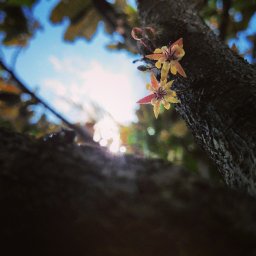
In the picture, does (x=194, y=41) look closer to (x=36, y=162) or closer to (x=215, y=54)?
(x=215, y=54)

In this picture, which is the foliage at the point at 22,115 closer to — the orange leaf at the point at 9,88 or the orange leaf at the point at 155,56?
the orange leaf at the point at 9,88

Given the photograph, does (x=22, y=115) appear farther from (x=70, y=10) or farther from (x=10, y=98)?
(x=70, y=10)

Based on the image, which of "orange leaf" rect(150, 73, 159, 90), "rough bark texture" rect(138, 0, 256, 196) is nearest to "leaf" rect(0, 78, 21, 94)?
"orange leaf" rect(150, 73, 159, 90)

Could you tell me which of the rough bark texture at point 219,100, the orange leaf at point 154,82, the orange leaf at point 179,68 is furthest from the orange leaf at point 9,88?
the orange leaf at point 179,68

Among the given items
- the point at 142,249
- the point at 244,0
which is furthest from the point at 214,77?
the point at 244,0

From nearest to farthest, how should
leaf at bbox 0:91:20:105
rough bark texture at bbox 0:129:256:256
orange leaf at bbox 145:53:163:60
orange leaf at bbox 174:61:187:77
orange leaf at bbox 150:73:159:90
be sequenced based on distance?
rough bark texture at bbox 0:129:256:256 → orange leaf at bbox 174:61:187:77 → orange leaf at bbox 145:53:163:60 → orange leaf at bbox 150:73:159:90 → leaf at bbox 0:91:20:105

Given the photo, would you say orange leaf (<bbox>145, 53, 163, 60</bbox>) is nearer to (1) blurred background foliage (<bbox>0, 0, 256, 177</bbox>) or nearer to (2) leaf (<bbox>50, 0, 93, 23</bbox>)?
(1) blurred background foliage (<bbox>0, 0, 256, 177</bbox>)
